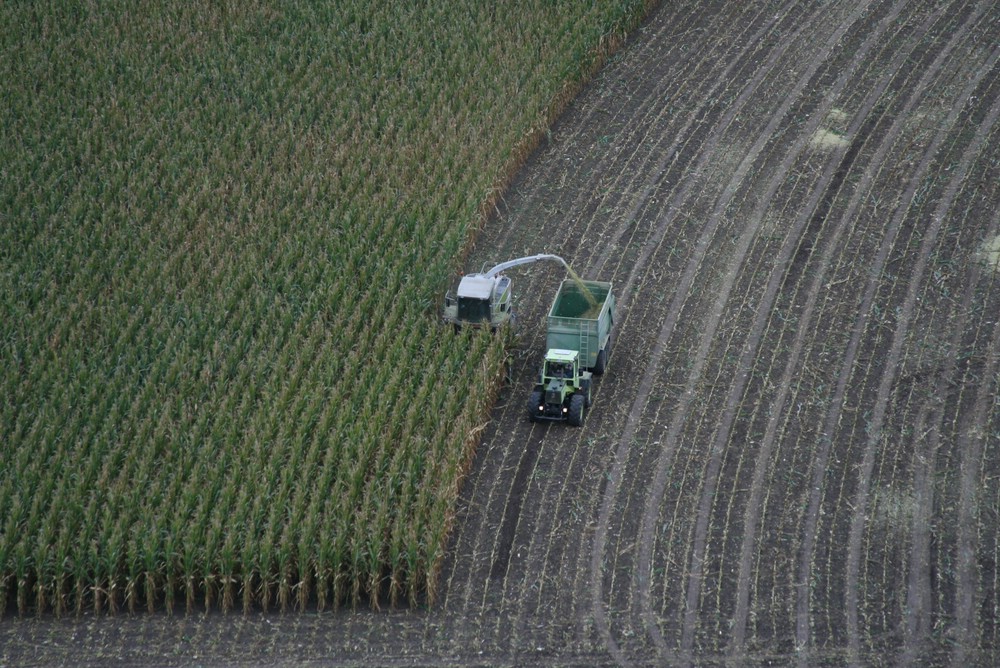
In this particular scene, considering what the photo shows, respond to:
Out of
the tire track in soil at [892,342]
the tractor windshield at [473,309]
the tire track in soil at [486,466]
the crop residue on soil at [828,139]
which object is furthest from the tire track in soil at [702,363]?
the tractor windshield at [473,309]

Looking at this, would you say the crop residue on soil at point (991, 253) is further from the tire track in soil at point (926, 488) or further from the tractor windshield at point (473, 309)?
the tractor windshield at point (473, 309)

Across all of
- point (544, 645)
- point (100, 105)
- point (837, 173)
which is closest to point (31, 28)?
point (100, 105)

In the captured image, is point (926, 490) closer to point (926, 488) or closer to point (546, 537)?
point (926, 488)

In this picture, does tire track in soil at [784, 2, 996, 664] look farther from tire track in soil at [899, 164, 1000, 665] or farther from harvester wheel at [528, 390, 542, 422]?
harvester wheel at [528, 390, 542, 422]

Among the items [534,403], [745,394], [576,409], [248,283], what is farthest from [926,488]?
[248,283]

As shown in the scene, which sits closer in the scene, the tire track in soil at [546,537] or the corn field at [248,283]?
the tire track in soil at [546,537]

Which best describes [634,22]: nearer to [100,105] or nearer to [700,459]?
[100,105]

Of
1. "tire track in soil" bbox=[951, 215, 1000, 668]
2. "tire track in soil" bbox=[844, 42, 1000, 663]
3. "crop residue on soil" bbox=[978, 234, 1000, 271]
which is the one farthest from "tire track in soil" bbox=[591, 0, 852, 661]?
"crop residue on soil" bbox=[978, 234, 1000, 271]
